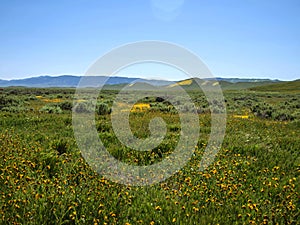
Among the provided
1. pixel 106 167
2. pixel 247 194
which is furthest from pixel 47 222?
pixel 247 194

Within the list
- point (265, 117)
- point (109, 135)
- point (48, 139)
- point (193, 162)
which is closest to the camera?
point (193, 162)

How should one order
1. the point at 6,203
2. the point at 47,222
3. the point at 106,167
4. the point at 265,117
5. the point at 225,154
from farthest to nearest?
the point at 265,117, the point at 225,154, the point at 106,167, the point at 6,203, the point at 47,222

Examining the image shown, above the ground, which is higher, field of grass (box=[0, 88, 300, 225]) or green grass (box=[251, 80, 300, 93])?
green grass (box=[251, 80, 300, 93])

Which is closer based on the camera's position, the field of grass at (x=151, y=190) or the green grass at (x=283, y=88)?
the field of grass at (x=151, y=190)

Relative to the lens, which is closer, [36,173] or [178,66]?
[36,173]

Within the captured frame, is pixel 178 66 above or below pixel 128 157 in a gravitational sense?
above

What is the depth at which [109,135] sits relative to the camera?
26.9 feet

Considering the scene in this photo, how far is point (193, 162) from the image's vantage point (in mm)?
6016

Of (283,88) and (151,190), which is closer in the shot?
(151,190)

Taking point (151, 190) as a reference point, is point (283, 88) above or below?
above

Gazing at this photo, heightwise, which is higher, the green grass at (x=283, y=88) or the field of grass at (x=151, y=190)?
the green grass at (x=283, y=88)

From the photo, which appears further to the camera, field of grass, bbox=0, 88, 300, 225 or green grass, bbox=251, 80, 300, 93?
green grass, bbox=251, 80, 300, 93

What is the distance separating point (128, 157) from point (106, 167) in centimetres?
93

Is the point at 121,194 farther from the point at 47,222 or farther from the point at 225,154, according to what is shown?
the point at 225,154
